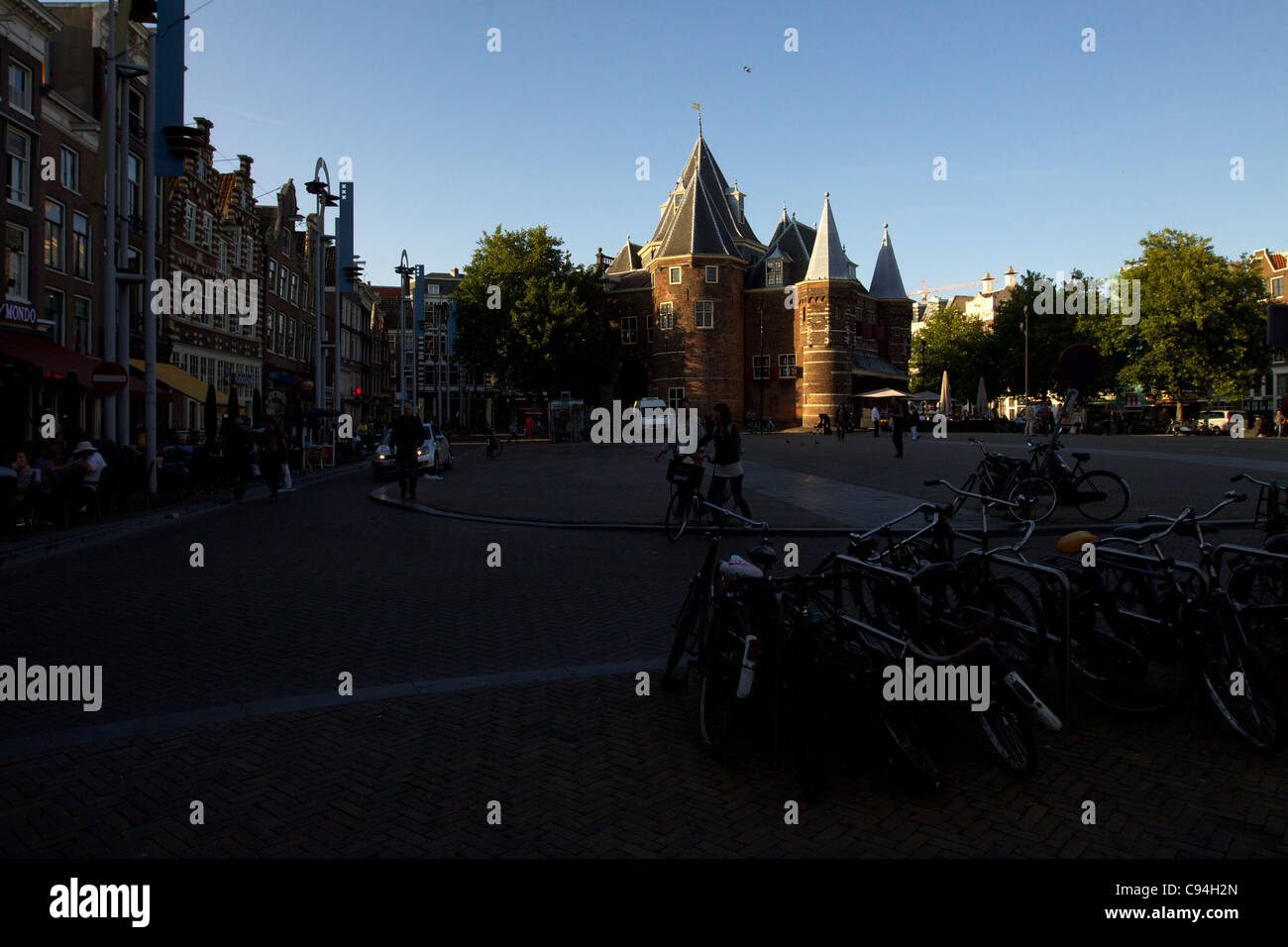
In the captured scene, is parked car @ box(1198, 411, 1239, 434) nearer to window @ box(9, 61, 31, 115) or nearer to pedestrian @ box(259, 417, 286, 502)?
pedestrian @ box(259, 417, 286, 502)

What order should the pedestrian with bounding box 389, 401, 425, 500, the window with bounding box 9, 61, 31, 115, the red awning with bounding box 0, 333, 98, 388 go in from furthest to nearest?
1. the window with bounding box 9, 61, 31, 115
2. the red awning with bounding box 0, 333, 98, 388
3. the pedestrian with bounding box 389, 401, 425, 500

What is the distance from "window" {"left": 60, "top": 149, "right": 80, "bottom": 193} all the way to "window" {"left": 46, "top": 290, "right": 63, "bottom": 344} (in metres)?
3.32

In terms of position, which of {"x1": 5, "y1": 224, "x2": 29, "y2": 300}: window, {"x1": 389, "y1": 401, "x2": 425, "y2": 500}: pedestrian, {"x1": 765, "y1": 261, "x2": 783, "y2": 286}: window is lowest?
{"x1": 389, "y1": 401, "x2": 425, "y2": 500}: pedestrian

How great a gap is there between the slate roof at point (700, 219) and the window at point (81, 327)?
138ft

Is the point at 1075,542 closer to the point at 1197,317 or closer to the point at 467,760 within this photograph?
the point at 467,760

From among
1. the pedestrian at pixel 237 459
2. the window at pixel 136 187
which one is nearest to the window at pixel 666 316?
the window at pixel 136 187

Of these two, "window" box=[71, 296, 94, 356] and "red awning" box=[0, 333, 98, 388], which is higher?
"window" box=[71, 296, 94, 356]

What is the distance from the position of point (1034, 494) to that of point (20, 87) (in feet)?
87.0

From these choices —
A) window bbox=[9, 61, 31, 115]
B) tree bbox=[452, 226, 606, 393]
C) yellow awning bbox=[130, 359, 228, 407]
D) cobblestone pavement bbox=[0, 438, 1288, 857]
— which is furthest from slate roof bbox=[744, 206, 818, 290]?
cobblestone pavement bbox=[0, 438, 1288, 857]

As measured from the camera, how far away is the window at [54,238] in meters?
24.1

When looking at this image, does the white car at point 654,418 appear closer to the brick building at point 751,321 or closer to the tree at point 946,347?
the brick building at point 751,321

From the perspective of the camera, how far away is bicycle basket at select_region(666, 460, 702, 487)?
11.7m

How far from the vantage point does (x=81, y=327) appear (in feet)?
Result: 85.5

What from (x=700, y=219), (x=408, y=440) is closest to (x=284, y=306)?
(x=700, y=219)
